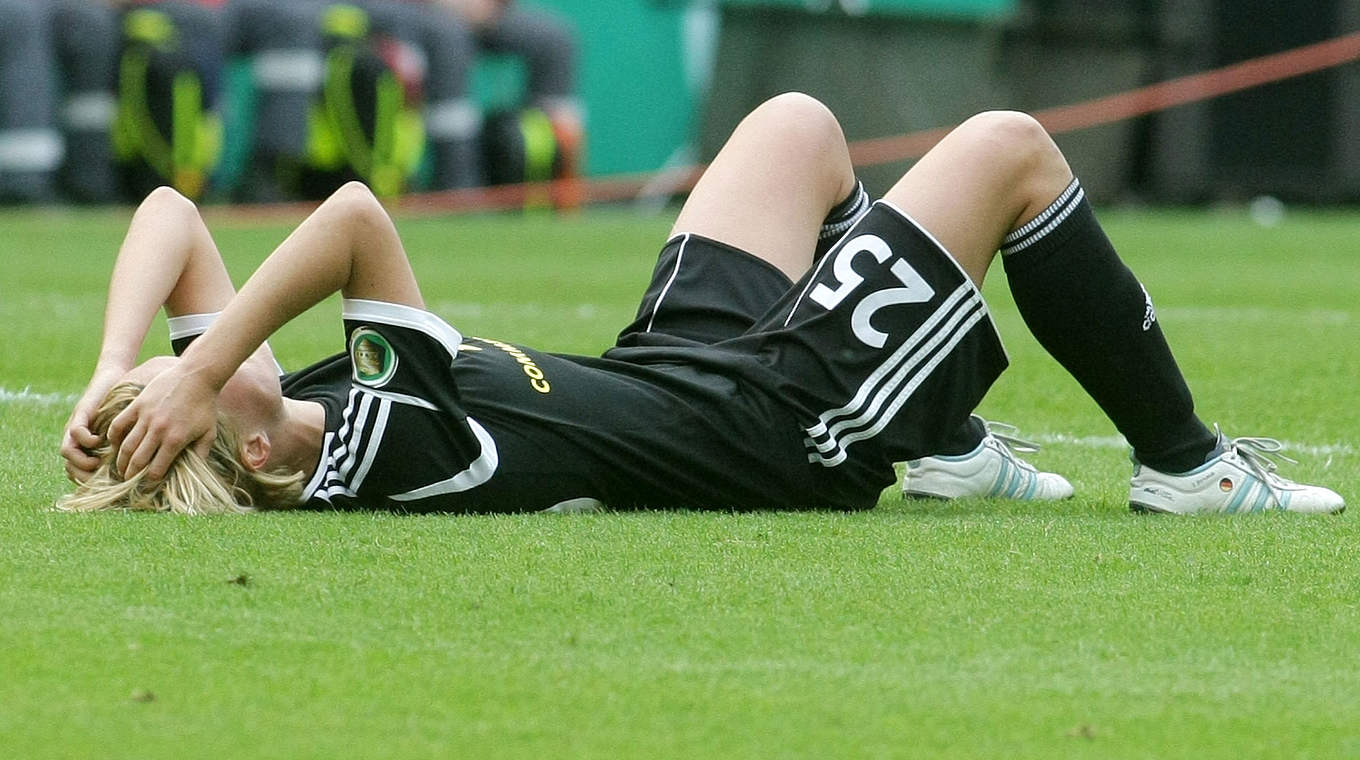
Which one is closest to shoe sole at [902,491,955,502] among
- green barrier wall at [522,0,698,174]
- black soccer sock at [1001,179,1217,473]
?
black soccer sock at [1001,179,1217,473]

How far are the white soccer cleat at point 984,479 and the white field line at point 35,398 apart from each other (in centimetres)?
188

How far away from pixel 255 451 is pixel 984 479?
1.19 m

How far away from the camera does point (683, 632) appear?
2424 mm

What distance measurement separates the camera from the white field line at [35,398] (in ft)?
14.5

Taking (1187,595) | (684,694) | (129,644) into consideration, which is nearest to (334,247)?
(129,644)

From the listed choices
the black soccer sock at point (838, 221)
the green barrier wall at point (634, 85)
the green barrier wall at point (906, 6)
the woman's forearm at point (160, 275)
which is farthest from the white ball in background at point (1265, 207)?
the woman's forearm at point (160, 275)

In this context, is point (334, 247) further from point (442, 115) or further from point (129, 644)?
point (442, 115)

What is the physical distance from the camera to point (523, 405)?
10.3ft

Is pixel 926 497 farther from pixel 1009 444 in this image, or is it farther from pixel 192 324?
pixel 192 324

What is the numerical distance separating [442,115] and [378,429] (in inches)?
450

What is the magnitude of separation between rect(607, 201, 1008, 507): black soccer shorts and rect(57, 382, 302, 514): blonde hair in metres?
0.66

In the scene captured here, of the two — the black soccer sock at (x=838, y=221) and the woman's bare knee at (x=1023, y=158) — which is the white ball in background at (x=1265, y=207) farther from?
the woman's bare knee at (x=1023, y=158)

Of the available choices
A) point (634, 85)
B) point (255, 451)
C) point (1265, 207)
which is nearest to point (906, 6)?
point (634, 85)

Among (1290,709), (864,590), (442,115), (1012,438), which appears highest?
(1290,709)
